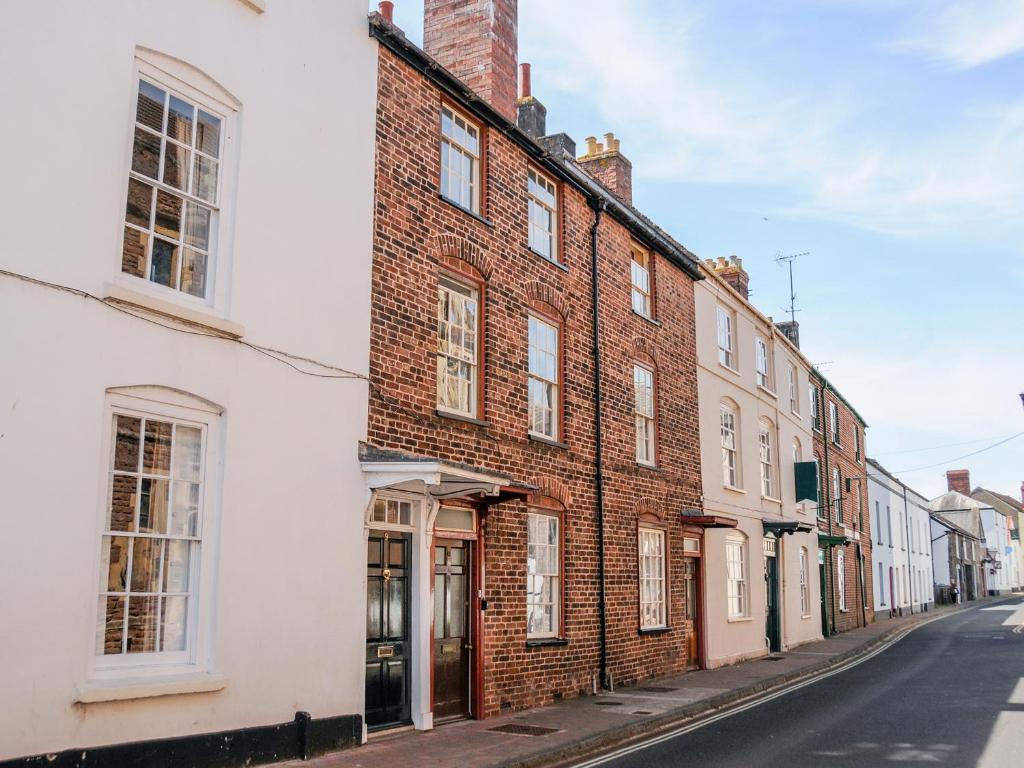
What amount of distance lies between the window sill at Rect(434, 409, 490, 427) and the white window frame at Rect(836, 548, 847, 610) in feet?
75.2

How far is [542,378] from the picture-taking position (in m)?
14.8

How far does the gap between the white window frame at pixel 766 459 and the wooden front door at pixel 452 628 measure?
13.9m

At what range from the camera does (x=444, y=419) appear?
39.8 ft

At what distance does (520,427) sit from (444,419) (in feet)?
6.42

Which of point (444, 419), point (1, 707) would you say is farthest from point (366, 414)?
point (1, 707)

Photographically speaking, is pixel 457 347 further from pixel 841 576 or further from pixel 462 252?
pixel 841 576

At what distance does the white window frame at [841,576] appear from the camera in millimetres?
32031

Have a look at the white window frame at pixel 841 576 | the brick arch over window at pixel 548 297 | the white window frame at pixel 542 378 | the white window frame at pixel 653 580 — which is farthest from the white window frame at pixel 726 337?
the white window frame at pixel 841 576

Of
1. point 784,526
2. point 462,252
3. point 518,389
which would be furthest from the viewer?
point 784,526

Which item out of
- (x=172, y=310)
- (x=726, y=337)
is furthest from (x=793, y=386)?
(x=172, y=310)

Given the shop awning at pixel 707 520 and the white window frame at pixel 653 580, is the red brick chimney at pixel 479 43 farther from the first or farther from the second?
the shop awning at pixel 707 520

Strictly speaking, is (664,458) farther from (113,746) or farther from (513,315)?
(113,746)

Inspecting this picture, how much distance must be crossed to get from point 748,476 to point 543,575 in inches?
409

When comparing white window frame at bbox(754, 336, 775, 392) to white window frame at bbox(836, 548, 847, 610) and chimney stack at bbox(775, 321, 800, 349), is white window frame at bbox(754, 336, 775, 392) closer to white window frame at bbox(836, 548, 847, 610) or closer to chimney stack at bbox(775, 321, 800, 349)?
chimney stack at bbox(775, 321, 800, 349)
